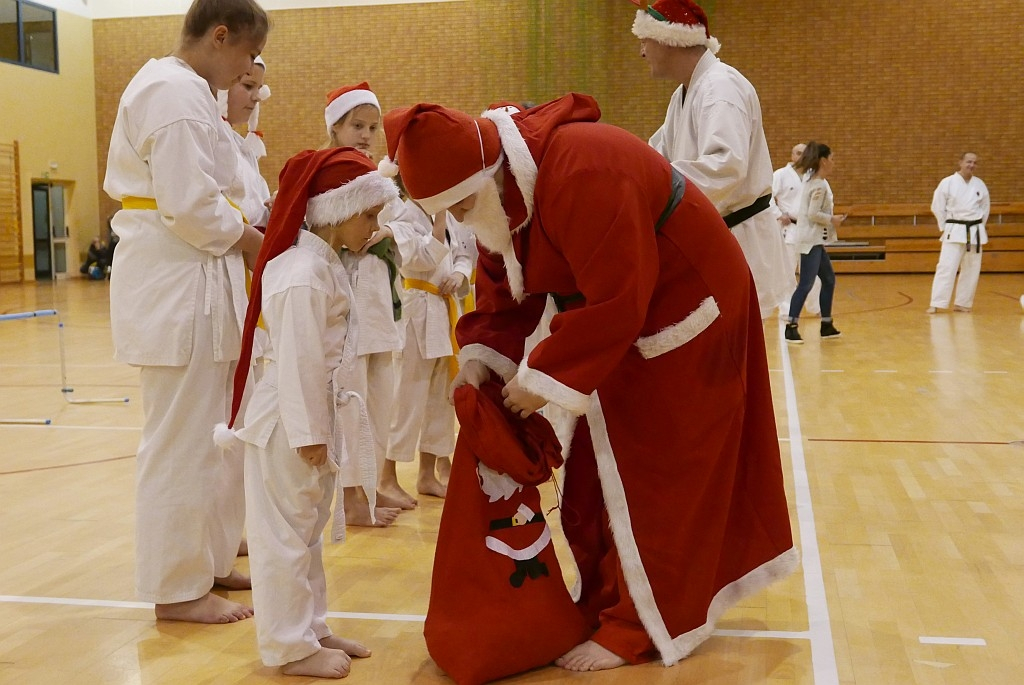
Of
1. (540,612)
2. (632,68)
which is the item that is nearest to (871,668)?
(540,612)

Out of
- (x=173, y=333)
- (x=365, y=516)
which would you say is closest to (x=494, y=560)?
(x=173, y=333)

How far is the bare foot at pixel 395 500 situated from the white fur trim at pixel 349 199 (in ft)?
6.43

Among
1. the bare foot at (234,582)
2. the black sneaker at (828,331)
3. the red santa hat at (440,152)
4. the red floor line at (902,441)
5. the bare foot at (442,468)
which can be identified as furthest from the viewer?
the black sneaker at (828,331)

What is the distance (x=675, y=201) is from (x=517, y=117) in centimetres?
47

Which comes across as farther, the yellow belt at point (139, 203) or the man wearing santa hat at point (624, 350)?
the yellow belt at point (139, 203)

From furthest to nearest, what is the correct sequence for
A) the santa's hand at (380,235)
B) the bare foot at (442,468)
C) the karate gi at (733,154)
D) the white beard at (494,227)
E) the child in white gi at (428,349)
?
the bare foot at (442,468)
the child in white gi at (428,349)
the santa's hand at (380,235)
the karate gi at (733,154)
the white beard at (494,227)

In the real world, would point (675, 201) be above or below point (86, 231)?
above

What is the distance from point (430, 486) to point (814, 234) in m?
6.55

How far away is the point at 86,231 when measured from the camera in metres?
21.2

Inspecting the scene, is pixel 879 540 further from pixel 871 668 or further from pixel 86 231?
pixel 86 231

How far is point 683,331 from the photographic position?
265 centimetres

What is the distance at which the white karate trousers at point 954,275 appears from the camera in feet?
39.8

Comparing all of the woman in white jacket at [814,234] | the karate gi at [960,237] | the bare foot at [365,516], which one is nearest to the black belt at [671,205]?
the bare foot at [365,516]

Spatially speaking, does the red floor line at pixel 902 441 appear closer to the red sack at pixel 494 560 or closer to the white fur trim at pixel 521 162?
the red sack at pixel 494 560
